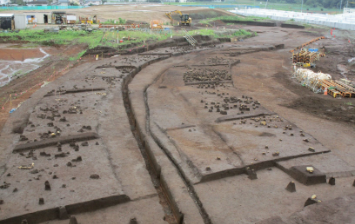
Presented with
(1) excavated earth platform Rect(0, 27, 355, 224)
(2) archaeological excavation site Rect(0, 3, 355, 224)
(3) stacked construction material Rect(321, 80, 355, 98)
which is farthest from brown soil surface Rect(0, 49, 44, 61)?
(3) stacked construction material Rect(321, 80, 355, 98)

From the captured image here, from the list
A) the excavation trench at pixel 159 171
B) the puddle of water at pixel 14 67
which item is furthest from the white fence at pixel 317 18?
the excavation trench at pixel 159 171

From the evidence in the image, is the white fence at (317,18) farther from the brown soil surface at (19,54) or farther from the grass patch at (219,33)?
the brown soil surface at (19,54)

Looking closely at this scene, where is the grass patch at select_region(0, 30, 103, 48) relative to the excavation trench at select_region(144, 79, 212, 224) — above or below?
above

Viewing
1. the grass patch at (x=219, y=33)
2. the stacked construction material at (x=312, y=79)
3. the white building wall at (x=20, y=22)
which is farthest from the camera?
the white building wall at (x=20, y=22)

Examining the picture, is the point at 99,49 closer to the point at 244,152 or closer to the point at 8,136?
the point at 8,136

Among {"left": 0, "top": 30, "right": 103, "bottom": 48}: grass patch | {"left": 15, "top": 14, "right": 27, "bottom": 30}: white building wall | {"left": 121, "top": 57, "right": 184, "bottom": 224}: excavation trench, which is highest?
{"left": 15, "top": 14, "right": 27, "bottom": 30}: white building wall

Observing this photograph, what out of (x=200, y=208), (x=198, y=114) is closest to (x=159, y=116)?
(x=198, y=114)

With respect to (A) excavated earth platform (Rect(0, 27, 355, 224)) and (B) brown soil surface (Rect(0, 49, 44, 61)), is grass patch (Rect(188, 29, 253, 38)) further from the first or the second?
(A) excavated earth platform (Rect(0, 27, 355, 224))
